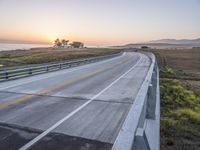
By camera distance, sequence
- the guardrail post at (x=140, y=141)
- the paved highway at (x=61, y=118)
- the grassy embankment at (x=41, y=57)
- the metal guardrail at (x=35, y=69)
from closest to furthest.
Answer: the guardrail post at (x=140, y=141)
the paved highway at (x=61, y=118)
the metal guardrail at (x=35, y=69)
the grassy embankment at (x=41, y=57)

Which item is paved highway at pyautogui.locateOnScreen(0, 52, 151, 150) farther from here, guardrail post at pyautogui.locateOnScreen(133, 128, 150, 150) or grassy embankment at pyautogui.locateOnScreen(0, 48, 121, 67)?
grassy embankment at pyautogui.locateOnScreen(0, 48, 121, 67)

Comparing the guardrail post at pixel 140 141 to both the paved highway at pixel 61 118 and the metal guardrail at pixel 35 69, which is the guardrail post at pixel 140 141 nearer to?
the paved highway at pixel 61 118

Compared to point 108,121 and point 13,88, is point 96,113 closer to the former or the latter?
point 108,121

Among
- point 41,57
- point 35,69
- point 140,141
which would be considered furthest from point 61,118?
point 41,57

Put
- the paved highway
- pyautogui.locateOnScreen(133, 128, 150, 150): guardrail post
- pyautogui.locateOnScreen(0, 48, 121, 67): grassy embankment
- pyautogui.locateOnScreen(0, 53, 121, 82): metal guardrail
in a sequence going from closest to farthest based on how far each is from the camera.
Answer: pyautogui.locateOnScreen(133, 128, 150, 150): guardrail post → the paved highway → pyautogui.locateOnScreen(0, 53, 121, 82): metal guardrail → pyautogui.locateOnScreen(0, 48, 121, 67): grassy embankment

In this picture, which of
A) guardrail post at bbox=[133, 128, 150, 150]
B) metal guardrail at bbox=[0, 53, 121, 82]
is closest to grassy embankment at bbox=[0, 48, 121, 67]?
metal guardrail at bbox=[0, 53, 121, 82]

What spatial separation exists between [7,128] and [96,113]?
10.4ft

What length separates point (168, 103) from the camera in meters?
13.4

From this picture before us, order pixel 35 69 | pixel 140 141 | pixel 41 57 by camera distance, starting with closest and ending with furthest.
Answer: pixel 140 141 < pixel 35 69 < pixel 41 57

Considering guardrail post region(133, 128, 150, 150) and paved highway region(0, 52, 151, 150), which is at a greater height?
guardrail post region(133, 128, 150, 150)

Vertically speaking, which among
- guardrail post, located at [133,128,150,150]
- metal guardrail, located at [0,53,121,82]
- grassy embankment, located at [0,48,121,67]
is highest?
guardrail post, located at [133,128,150,150]

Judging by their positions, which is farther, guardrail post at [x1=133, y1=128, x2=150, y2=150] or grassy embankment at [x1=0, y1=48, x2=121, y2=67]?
grassy embankment at [x1=0, y1=48, x2=121, y2=67]

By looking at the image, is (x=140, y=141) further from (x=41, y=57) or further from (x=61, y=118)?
(x=41, y=57)

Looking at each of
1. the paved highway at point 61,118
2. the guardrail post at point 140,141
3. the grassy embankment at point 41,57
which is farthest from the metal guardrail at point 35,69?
the grassy embankment at point 41,57
